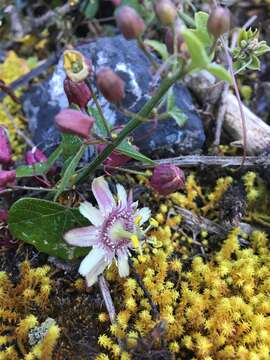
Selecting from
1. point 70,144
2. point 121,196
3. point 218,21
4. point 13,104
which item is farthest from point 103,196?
point 13,104

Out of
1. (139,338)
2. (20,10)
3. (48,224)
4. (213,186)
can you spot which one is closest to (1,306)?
(48,224)

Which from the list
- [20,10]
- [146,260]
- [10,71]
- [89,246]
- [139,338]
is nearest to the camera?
[139,338]

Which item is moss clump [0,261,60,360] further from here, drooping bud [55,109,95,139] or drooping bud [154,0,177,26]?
drooping bud [154,0,177,26]

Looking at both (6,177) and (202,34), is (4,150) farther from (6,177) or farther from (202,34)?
(202,34)

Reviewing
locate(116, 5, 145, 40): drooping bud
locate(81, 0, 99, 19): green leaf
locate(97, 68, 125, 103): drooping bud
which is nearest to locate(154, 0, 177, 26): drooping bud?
locate(116, 5, 145, 40): drooping bud

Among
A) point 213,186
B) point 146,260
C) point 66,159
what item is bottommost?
point 213,186

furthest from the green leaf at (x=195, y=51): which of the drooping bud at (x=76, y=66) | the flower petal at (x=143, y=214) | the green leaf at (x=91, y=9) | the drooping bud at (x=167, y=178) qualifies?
the green leaf at (x=91, y=9)

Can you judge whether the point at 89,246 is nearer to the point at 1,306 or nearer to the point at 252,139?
the point at 1,306
